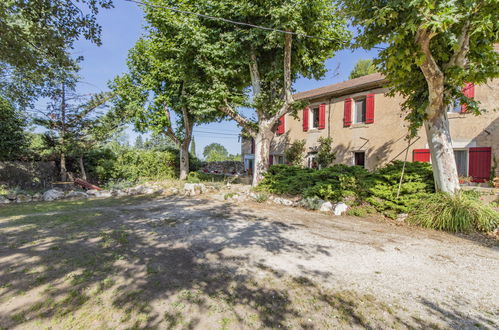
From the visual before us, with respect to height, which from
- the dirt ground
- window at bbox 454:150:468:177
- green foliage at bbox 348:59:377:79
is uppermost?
green foliage at bbox 348:59:377:79

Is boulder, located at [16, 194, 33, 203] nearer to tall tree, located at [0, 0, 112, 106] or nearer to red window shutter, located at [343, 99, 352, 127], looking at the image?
tall tree, located at [0, 0, 112, 106]

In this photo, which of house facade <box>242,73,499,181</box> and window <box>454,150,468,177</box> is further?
window <box>454,150,468,177</box>

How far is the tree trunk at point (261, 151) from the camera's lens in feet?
32.2

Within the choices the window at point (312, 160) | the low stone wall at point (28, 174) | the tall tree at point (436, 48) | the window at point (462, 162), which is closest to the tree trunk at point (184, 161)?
the low stone wall at point (28, 174)

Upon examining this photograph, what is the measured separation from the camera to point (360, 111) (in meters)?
12.0

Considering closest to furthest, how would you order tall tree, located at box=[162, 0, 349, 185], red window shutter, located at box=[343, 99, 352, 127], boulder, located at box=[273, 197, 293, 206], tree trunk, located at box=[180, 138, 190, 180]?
tall tree, located at box=[162, 0, 349, 185], boulder, located at box=[273, 197, 293, 206], red window shutter, located at box=[343, 99, 352, 127], tree trunk, located at box=[180, 138, 190, 180]

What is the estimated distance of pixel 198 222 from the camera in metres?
5.34

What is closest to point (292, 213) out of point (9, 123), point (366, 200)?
point (366, 200)

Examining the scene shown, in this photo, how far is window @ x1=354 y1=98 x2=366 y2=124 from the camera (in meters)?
11.8

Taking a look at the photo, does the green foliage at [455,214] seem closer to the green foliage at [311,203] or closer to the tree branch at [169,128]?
the green foliage at [311,203]

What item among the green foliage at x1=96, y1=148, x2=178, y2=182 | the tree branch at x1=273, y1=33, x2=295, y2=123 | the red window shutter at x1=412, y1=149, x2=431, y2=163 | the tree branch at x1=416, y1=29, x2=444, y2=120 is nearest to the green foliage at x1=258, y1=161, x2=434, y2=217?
the tree branch at x1=416, y1=29, x2=444, y2=120

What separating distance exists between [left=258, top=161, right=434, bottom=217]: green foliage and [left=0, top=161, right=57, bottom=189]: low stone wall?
12.1 m

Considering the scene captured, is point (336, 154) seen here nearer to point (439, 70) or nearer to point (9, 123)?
point (439, 70)

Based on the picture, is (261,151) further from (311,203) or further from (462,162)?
(462,162)
